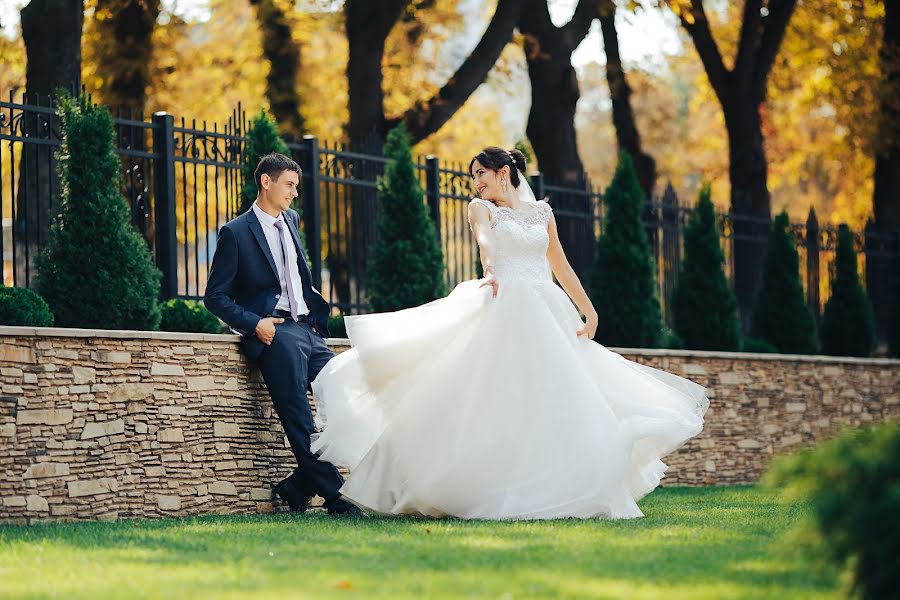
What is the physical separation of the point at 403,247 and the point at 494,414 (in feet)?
16.5

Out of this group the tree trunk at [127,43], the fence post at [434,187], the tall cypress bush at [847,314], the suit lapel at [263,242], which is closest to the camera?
the suit lapel at [263,242]

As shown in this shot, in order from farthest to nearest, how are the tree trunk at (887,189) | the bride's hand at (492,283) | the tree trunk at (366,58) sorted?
the tree trunk at (887,189)
the tree trunk at (366,58)
the bride's hand at (492,283)

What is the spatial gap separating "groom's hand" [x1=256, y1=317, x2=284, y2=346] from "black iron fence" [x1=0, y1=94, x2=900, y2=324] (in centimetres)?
190

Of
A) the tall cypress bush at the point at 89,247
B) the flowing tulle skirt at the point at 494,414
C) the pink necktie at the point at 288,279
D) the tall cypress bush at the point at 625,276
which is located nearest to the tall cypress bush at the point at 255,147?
the tall cypress bush at the point at 89,247

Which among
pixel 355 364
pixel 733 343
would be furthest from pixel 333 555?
pixel 733 343

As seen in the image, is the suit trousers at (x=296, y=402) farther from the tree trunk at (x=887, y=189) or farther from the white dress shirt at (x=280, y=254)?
the tree trunk at (x=887, y=189)

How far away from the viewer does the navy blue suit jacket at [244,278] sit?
27.9ft

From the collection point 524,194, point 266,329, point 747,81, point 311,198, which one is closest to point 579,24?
point 747,81

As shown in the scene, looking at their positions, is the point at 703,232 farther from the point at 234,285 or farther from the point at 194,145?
the point at 234,285

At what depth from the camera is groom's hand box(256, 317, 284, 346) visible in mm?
8516

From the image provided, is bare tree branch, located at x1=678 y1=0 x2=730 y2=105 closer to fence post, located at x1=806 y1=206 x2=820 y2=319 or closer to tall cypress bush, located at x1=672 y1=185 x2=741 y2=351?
fence post, located at x1=806 y1=206 x2=820 y2=319

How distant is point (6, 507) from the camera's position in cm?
769

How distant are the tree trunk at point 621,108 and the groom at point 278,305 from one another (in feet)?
41.3

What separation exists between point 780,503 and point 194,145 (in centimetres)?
529
